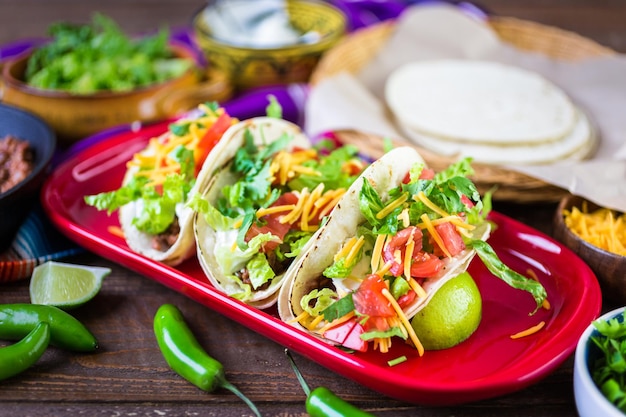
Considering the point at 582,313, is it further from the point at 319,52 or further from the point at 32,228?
the point at 319,52

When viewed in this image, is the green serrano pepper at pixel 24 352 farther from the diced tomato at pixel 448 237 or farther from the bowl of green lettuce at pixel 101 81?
the bowl of green lettuce at pixel 101 81

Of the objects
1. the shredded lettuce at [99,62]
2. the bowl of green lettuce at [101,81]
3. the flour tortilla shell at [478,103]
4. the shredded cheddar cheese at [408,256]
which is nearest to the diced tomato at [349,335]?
the shredded cheddar cheese at [408,256]

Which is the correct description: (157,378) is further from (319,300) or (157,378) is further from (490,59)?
(490,59)

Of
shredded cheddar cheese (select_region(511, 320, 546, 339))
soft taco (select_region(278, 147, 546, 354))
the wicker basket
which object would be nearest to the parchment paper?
the wicker basket

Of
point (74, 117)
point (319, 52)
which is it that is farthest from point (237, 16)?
point (74, 117)

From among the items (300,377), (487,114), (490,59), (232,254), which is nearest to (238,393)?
(300,377)

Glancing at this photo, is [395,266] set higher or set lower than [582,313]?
higher
